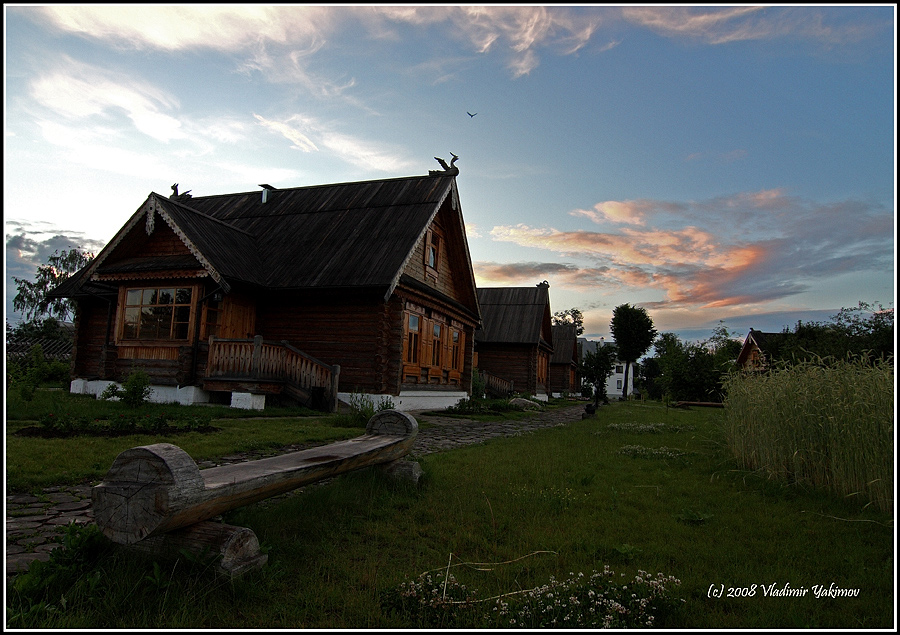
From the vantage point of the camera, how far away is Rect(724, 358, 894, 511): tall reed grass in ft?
16.9

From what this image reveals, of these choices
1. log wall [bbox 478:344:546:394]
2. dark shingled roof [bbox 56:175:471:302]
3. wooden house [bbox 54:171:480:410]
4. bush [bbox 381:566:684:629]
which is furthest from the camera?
log wall [bbox 478:344:546:394]

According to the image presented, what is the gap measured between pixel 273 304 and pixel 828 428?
15677 mm

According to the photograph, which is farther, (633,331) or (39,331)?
(633,331)

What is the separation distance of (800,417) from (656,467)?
2154 millimetres

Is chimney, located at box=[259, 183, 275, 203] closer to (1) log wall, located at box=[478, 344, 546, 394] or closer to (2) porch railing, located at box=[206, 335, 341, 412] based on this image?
(2) porch railing, located at box=[206, 335, 341, 412]

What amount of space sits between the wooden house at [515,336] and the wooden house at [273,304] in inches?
561

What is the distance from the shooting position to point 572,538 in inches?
169

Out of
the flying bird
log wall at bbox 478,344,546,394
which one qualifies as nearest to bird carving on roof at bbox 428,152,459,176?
the flying bird

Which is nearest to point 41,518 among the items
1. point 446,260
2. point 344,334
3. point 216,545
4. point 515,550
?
point 216,545

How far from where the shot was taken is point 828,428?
5.77 meters

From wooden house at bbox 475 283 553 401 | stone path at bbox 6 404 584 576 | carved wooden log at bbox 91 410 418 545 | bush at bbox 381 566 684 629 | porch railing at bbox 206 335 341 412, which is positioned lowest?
stone path at bbox 6 404 584 576

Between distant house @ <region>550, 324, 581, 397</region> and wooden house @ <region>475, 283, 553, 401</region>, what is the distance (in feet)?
34.4

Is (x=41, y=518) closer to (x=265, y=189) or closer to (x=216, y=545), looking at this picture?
(x=216, y=545)

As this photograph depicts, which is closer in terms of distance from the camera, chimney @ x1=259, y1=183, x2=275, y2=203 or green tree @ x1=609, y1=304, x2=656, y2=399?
chimney @ x1=259, y1=183, x2=275, y2=203
